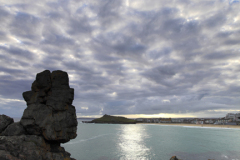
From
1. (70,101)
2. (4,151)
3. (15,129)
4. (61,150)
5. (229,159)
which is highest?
(70,101)

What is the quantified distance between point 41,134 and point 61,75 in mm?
8899

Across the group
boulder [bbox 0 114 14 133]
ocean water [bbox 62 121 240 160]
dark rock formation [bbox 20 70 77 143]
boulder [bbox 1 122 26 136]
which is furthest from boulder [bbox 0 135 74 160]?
ocean water [bbox 62 121 240 160]

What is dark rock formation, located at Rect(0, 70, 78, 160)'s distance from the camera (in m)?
17.0

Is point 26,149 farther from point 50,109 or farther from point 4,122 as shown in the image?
point 4,122

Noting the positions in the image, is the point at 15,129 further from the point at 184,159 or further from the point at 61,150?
the point at 184,159

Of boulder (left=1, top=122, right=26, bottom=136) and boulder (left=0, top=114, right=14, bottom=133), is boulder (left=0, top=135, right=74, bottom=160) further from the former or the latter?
boulder (left=0, top=114, right=14, bottom=133)

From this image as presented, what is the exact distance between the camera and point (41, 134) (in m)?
20.1

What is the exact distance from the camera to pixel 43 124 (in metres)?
19.9

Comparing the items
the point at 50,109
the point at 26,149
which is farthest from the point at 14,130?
the point at 50,109

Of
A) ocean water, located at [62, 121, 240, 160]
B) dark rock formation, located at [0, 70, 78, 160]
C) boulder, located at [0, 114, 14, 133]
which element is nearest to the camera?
dark rock formation, located at [0, 70, 78, 160]

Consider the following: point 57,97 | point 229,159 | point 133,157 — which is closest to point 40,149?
point 57,97

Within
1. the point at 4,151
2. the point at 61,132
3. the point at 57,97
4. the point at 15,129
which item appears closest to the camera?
the point at 4,151

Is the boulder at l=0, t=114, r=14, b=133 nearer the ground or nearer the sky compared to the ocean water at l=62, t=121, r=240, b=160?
nearer the sky

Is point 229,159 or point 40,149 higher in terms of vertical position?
point 40,149
